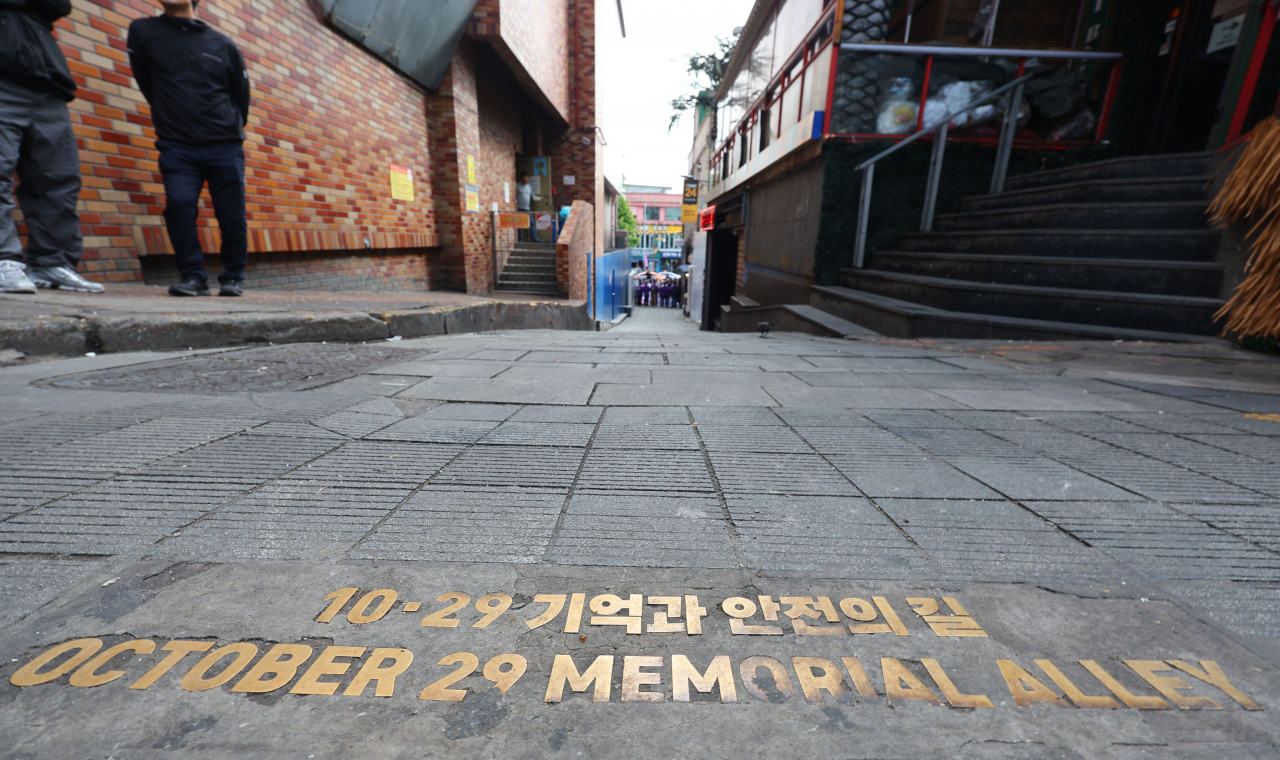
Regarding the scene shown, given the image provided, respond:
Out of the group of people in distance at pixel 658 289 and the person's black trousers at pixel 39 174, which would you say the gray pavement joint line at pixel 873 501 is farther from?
the group of people in distance at pixel 658 289

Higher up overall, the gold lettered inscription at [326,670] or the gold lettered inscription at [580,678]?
the gold lettered inscription at [580,678]

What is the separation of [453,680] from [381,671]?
0.43 feet

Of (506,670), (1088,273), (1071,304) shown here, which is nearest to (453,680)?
(506,670)

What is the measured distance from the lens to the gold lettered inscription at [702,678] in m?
0.91

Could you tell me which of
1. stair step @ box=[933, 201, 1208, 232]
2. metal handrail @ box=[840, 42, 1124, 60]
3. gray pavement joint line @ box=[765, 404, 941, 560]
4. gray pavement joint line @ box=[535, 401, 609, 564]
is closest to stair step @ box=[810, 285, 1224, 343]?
stair step @ box=[933, 201, 1208, 232]

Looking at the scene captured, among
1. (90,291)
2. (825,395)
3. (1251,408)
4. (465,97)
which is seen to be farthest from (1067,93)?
(90,291)

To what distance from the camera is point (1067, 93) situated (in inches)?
284

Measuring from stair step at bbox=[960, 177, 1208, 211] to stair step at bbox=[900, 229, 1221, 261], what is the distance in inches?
20.5

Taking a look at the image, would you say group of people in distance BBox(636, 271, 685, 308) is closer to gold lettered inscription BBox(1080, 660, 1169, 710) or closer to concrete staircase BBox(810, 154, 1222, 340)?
concrete staircase BBox(810, 154, 1222, 340)

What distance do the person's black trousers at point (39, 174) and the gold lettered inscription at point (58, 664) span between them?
3.99m

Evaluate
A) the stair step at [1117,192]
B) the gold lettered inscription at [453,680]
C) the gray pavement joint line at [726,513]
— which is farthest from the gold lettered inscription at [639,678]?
the stair step at [1117,192]

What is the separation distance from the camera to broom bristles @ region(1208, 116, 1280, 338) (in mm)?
3910

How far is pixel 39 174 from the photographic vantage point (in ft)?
11.5

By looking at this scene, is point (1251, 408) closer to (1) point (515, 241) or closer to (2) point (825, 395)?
(2) point (825, 395)
